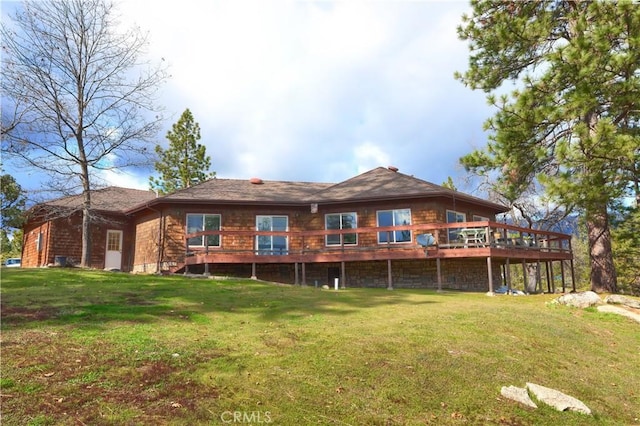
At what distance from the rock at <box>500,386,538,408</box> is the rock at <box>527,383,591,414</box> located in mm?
194

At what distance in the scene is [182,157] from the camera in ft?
124

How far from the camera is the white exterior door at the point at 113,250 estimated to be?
75.0ft

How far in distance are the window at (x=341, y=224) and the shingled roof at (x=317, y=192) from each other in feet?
2.95

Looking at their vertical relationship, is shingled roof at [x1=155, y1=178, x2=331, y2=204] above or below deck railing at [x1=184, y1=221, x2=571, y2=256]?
above

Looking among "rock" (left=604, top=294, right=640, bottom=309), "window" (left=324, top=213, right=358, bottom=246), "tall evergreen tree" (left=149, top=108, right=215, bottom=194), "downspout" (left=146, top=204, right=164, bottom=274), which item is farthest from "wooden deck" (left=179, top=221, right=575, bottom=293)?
"tall evergreen tree" (left=149, top=108, right=215, bottom=194)

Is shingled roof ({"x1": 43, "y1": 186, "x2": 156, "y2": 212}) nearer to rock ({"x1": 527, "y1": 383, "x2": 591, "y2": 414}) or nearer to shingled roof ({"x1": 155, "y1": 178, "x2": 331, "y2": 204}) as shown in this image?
shingled roof ({"x1": 155, "y1": 178, "x2": 331, "y2": 204})

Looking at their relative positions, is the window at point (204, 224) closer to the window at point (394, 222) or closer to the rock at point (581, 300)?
the window at point (394, 222)

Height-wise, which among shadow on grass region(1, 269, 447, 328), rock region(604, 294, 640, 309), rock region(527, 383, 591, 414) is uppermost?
shadow on grass region(1, 269, 447, 328)

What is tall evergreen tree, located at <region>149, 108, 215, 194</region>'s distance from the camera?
37594mm

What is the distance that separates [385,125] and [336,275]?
15991 millimetres

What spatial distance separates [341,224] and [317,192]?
298cm

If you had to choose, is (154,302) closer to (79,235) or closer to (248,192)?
(248,192)

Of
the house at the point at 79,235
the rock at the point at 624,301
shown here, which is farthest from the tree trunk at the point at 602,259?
the house at the point at 79,235

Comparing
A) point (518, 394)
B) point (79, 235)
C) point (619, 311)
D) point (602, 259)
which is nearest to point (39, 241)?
point (79, 235)
